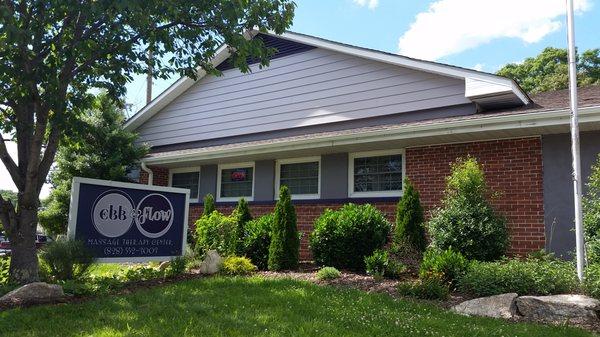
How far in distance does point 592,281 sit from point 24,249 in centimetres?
799

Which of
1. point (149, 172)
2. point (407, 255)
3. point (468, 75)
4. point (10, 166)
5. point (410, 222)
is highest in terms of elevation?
point (468, 75)

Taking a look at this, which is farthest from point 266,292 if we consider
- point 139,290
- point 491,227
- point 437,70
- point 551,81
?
point 551,81

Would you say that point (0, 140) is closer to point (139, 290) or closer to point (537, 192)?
point (139, 290)

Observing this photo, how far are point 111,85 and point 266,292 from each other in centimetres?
442

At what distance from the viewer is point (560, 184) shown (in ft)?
30.2

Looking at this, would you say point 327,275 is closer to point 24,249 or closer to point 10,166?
point 24,249

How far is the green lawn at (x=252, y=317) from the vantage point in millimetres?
5289

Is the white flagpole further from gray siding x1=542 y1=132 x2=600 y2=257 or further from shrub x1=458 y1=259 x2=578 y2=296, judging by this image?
gray siding x1=542 y1=132 x2=600 y2=257

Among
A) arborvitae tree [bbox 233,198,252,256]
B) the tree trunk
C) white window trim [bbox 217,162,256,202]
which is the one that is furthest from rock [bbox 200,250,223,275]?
white window trim [bbox 217,162,256,202]

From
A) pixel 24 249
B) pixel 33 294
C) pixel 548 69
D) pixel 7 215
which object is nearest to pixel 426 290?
pixel 33 294

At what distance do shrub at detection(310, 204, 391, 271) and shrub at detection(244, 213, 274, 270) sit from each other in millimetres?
973

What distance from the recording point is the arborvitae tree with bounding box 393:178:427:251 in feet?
30.6

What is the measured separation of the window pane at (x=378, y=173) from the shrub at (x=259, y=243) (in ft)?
8.03

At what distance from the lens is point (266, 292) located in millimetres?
7133
